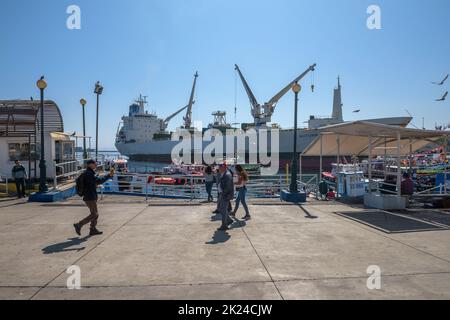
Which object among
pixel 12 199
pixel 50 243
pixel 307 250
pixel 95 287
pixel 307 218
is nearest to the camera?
pixel 95 287

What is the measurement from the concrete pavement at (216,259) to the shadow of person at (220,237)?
1.7 inches

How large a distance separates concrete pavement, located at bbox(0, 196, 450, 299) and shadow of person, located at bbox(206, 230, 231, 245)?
4cm

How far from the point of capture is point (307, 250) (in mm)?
6219

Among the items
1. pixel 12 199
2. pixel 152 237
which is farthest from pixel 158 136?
pixel 152 237

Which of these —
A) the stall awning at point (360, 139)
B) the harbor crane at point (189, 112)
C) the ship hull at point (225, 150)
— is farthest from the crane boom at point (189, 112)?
the stall awning at point (360, 139)

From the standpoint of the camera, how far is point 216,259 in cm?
566

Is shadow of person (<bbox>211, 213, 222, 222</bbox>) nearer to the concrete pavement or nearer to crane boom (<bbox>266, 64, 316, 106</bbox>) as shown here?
the concrete pavement

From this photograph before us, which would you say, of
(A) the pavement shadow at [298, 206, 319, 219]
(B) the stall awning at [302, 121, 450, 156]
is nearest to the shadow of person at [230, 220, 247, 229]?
(A) the pavement shadow at [298, 206, 319, 219]

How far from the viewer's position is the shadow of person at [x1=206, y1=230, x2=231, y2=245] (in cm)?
687

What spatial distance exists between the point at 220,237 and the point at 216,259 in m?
1.56

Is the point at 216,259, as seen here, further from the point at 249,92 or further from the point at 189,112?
→ the point at 189,112

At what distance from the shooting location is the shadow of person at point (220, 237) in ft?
22.5
